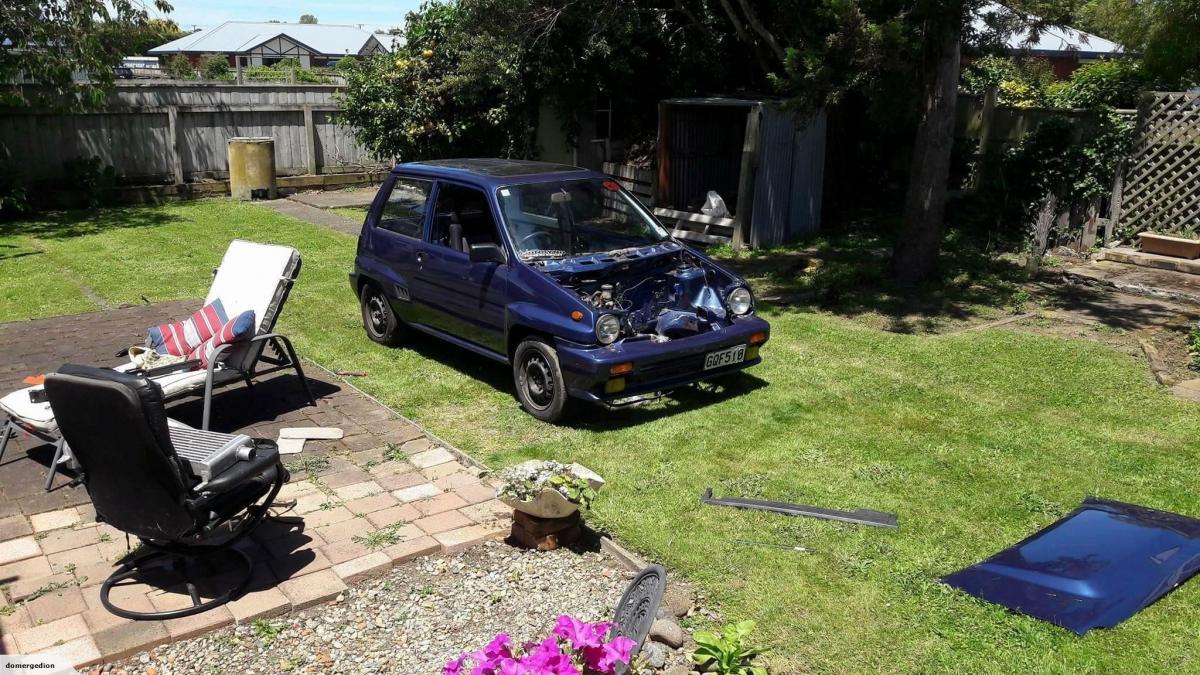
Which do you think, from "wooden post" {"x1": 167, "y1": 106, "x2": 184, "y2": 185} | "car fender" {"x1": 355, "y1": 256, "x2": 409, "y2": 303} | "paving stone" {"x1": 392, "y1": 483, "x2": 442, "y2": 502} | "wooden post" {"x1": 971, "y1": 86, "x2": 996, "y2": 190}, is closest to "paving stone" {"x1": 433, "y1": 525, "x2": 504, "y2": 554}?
"paving stone" {"x1": 392, "y1": 483, "x2": 442, "y2": 502}

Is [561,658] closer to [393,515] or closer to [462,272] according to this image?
[393,515]

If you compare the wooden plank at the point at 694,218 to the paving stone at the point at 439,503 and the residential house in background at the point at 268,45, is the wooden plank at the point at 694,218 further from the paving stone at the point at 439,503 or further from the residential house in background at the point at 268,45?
the residential house in background at the point at 268,45

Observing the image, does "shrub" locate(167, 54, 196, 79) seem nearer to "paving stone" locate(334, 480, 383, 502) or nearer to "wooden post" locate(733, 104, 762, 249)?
"wooden post" locate(733, 104, 762, 249)

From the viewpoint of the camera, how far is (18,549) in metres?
4.90

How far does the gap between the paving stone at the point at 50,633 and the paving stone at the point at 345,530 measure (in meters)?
1.21

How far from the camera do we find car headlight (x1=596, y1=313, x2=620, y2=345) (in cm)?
628

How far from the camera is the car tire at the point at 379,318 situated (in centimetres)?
840

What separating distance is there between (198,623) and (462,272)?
363cm

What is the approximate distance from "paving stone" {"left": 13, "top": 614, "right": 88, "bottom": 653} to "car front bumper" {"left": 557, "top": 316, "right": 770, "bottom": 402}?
3.17 m

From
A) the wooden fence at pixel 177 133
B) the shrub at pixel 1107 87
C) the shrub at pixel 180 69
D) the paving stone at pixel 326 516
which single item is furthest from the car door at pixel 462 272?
the shrub at pixel 180 69

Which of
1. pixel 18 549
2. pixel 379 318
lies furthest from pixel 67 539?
pixel 379 318

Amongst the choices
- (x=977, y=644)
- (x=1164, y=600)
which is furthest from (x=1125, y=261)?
(x=977, y=644)

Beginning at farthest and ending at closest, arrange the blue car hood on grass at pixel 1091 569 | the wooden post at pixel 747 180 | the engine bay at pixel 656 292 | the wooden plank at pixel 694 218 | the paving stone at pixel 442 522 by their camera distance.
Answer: the wooden plank at pixel 694 218, the wooden post at pixel 747 180, the engine bay at pixel 656 292, the paving stone at pixel 442 522, the blue car hood on grass at pixel 1091 569

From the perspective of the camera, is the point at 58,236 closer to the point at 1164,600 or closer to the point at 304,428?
the point at 304,428
